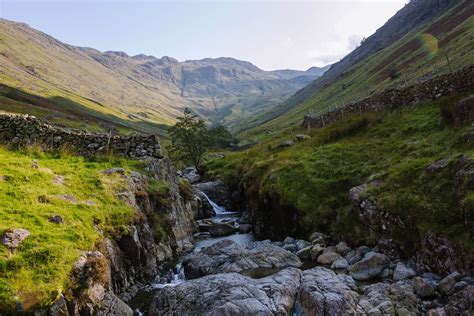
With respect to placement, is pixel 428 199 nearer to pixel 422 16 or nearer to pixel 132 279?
pixel 132 279

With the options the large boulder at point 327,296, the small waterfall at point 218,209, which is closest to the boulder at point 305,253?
the large boulder at point 327,296

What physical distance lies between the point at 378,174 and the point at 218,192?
82.3 ft

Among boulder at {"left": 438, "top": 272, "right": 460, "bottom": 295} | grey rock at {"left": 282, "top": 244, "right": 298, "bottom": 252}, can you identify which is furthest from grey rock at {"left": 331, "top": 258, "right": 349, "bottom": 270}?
boulder at {"left": 438, "top": 272, "right": 460, "bottom": 295}

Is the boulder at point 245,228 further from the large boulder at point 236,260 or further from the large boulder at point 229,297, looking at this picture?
the large boulder at point 229,297

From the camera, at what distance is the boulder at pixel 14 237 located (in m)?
13.6

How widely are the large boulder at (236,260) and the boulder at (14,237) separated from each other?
9.74 m

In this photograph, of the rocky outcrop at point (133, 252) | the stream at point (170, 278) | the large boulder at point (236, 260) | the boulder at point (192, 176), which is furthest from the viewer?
the boulder at point (192, 176)

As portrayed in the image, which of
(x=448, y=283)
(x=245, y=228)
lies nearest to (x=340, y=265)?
(x=448, y=283)

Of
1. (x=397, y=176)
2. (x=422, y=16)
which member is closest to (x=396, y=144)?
(x=397, y=176)

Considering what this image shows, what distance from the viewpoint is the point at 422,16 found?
186250mm

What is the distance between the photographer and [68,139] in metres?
27.0

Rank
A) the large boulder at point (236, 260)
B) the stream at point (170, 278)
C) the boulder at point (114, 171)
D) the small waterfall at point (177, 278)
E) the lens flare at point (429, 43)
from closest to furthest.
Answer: the stream at point (170, 278), the small waterfall at point (177, 278), the large boulder at point (236, 260), the boulder at point (114, 171), the lens flare at point (429, 43)

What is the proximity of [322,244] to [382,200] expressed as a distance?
A: 4.71m

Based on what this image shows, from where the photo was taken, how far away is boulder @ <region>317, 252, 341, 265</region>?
2050 centimetres
